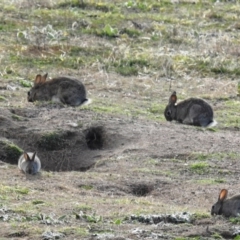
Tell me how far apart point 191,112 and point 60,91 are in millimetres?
2502

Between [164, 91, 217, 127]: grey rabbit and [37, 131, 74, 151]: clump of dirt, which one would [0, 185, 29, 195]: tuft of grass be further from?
[164, 91, 217, 127]: grey rabbit

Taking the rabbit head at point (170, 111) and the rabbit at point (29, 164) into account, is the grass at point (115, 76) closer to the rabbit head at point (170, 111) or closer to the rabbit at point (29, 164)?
the rabbit at point (29, 164)

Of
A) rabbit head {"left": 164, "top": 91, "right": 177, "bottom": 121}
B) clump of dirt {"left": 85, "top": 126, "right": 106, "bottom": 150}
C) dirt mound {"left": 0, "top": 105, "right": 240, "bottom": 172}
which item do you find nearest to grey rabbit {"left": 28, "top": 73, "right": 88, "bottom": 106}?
dirt mound {"left": 0, "top": 105, "right": 240, "bottom": 172}

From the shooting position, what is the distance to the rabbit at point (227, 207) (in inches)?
461

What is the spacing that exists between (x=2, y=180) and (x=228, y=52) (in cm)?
1225

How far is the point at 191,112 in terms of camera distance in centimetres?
1811

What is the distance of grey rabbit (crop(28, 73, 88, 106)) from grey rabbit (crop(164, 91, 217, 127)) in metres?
1.59

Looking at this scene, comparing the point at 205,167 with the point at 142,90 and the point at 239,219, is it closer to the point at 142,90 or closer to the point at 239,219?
the point at 239,219

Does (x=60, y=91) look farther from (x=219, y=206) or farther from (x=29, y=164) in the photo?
(x=219, y=206)

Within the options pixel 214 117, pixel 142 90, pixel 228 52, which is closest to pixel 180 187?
pixel 214 117

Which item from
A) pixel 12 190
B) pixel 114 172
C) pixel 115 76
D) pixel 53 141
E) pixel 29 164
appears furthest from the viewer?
pixel 115 76

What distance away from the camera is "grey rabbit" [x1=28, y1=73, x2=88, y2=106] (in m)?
18.5

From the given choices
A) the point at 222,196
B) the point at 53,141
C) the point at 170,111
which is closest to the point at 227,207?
the point at 222,196

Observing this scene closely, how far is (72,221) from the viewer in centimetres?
1087
